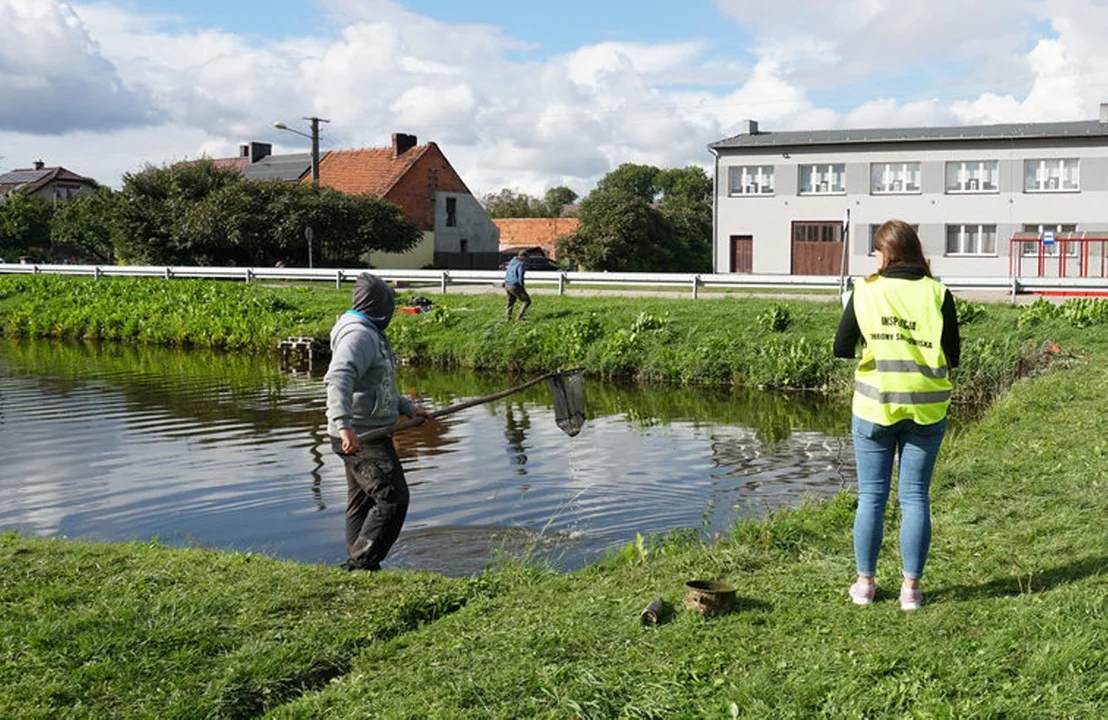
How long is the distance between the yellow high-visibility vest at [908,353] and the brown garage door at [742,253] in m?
43.6

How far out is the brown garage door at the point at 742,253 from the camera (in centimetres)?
4859

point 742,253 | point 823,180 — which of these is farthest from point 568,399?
point 742,253

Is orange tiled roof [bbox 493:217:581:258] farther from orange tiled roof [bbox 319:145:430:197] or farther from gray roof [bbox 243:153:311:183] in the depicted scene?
orange tiled roof [bbox 319:145:430:197]

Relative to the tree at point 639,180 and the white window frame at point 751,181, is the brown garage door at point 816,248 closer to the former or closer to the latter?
the white window frame at point 751,181

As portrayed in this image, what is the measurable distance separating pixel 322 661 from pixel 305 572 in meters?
1.44

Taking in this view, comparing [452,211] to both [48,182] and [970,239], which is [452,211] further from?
[48,182]

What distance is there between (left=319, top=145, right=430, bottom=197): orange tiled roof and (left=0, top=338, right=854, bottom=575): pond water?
3411 cm

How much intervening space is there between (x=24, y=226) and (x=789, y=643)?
71.1 metres

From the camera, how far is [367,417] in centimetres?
705

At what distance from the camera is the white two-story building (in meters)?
43.3

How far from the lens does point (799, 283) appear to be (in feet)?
86.3

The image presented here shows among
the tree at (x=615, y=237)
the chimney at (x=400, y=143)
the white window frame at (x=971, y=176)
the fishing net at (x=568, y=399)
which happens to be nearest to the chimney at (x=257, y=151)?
the chimney at (x=400, y=143)

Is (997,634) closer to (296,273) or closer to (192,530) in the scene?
(192,530)

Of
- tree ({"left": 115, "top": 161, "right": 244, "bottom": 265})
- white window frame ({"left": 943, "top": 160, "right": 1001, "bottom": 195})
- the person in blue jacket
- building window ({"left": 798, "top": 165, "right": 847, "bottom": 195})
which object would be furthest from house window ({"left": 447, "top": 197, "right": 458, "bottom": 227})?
the person in blue jacket
